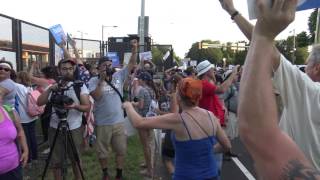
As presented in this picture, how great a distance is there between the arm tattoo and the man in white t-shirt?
0.89 meters

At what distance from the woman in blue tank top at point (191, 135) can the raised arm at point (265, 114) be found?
2551 mm

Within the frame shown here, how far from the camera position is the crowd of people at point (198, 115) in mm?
1142

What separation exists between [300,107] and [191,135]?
170 centimetres

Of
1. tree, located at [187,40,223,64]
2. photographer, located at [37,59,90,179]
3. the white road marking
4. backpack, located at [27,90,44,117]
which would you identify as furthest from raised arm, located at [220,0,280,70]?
tree, located at [187,40,223,64]

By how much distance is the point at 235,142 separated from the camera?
33.7ft

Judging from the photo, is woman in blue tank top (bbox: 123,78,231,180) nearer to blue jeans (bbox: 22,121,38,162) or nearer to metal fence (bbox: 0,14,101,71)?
blue jeans (bbox: 22,121,38,162)

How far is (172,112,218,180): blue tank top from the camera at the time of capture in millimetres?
3811

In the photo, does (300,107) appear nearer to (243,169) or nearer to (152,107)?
(152,107)

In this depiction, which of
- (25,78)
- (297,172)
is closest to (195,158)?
(297,172)

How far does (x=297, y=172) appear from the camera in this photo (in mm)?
1159

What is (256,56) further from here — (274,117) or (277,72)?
(277,72)

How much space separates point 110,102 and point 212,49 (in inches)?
4415

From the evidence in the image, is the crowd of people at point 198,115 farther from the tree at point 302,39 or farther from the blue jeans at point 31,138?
the tree at point 302,39

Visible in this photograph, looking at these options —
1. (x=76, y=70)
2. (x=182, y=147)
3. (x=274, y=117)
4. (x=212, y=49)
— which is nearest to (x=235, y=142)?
(x=76, y=70)
